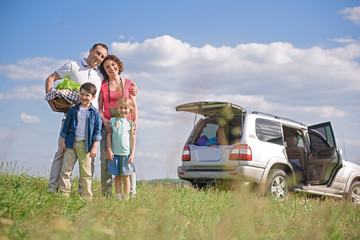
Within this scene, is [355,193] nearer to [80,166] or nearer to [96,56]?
[80,166]

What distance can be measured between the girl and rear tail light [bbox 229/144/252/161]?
223cm

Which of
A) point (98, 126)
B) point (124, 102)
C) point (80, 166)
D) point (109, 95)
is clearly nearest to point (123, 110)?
point (124, 102)

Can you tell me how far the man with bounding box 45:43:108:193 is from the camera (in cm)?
482

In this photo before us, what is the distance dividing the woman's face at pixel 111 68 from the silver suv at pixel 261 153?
2209 mm

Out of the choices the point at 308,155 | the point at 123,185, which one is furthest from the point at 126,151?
the point at 308,155

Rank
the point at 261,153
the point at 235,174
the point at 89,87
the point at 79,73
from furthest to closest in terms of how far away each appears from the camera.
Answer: the point at 261,153, the point at 235,174, the point at 79,73, the point at 89,87

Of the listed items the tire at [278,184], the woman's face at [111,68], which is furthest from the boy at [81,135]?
the tire at [278,184]

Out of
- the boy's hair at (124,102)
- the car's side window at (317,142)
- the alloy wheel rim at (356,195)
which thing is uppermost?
the boy's hair at (124,102)

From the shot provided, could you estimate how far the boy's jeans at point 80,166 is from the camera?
4.67 m

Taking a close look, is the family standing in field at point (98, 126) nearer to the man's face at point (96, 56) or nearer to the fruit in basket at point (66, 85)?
the man's face at point (96, 56)

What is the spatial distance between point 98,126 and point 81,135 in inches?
10.0

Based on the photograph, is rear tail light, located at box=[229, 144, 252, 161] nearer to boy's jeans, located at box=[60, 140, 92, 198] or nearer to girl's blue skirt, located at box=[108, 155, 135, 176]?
girl's blue skirt, located at box=[108, 155, 135, 176]

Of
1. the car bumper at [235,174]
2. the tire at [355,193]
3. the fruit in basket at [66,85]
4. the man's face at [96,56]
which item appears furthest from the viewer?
the tire at [355,193]

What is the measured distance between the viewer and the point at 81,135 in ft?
15.3
